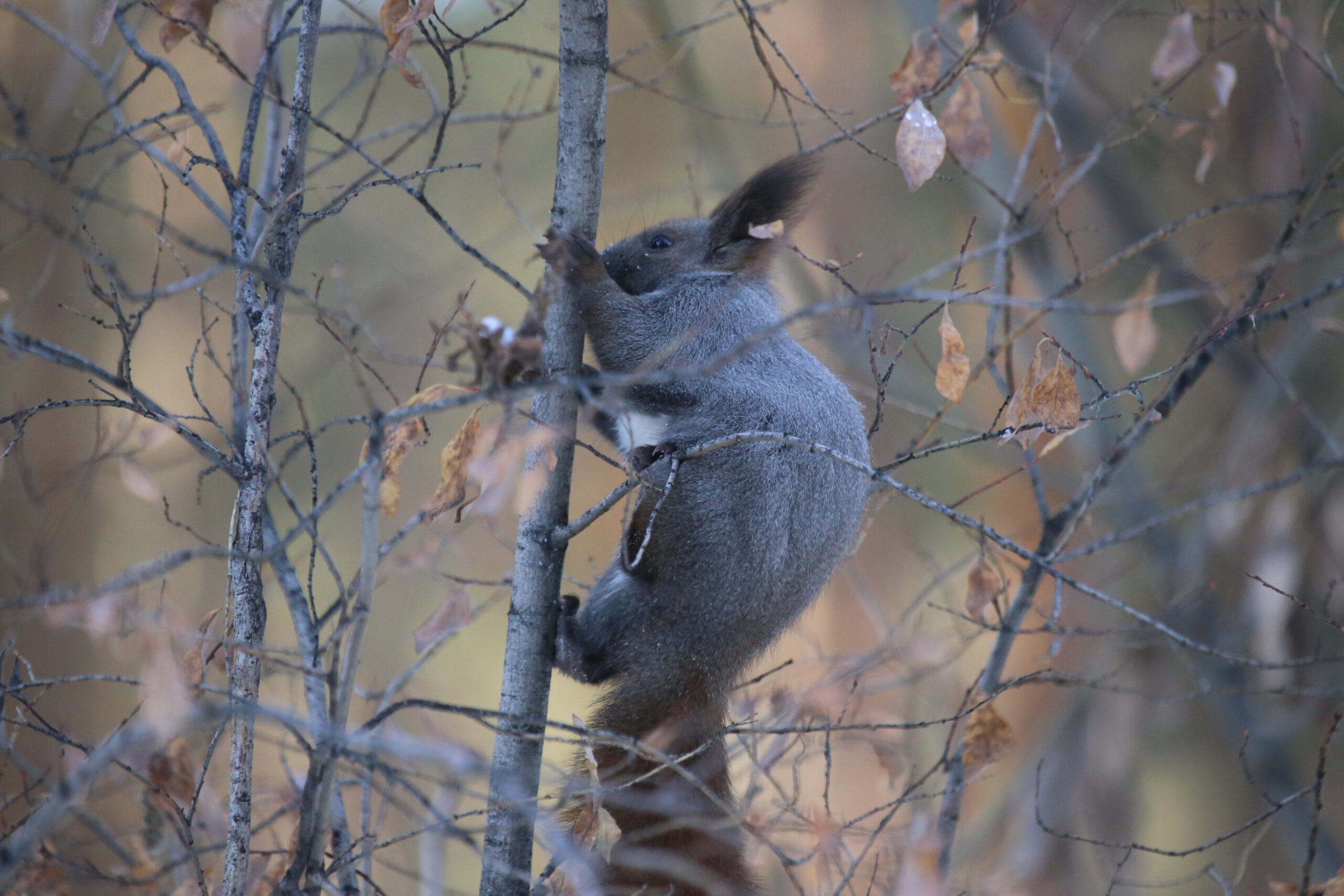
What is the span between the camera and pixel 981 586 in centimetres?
254

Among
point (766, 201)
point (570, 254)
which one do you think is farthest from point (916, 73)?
point (570, 254)

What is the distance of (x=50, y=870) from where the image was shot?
89.3 inches

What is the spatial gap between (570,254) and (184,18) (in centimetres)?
95

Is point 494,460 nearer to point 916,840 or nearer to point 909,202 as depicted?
point 916,840

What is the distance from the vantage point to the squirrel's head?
3039mm

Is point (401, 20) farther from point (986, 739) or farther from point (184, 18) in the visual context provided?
point (986, 739)

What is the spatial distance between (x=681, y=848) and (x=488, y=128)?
22.4 feet

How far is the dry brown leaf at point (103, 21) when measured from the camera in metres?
1.99

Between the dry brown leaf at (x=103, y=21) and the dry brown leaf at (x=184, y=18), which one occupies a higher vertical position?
the dry brown leaf at (x=184, y=18)

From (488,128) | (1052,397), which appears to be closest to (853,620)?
(488,128)

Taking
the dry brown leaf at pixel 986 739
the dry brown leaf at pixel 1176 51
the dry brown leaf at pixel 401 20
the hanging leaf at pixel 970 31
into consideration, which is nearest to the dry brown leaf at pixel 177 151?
the dry brown leaf at pixel 401 20

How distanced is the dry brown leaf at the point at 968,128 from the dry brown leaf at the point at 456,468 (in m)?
1.50

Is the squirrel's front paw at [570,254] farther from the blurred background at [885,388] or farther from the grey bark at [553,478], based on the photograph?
the blurred background at [885,388]

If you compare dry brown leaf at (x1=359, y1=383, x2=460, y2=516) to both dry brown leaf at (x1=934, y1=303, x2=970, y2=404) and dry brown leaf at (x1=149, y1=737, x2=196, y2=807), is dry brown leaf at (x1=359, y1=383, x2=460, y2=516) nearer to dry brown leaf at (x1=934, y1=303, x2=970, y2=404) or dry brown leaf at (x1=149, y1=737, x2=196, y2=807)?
dry brown leaf at (x1=149, y1=737, x2=196, y2=807)
